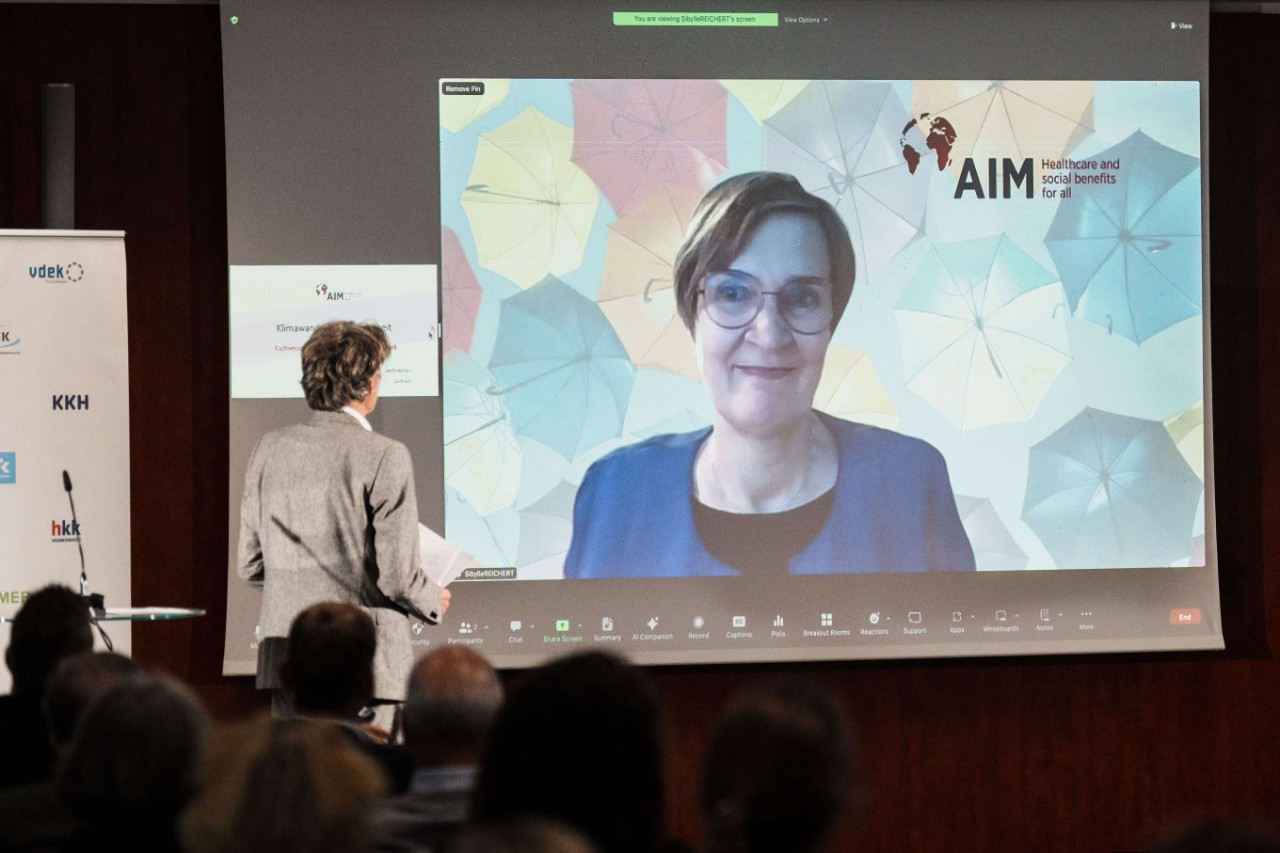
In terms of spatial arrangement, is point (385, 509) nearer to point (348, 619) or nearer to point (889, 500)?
point (348, 619)

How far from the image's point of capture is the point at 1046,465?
4.73 meters

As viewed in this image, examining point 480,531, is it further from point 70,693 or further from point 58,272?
point 70,693

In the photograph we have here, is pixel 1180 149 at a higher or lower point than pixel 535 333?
higher

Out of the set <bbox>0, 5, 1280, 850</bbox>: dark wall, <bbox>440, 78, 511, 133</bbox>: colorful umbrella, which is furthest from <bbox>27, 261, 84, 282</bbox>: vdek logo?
<bbox>440, 78, 511, 133</bbox>: colorful umbrella

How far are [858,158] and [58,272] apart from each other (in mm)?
2645

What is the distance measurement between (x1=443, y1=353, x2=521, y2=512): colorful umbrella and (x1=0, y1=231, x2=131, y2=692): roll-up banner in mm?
1022

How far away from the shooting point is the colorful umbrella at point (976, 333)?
4.70m

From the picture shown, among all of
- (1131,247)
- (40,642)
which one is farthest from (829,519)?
(40,642)

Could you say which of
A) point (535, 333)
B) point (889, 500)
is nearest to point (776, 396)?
point (889, 500)

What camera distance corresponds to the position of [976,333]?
4.72 metres

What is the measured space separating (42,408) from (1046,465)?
3304 millimetres

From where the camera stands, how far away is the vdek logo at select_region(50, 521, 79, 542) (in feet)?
14.1

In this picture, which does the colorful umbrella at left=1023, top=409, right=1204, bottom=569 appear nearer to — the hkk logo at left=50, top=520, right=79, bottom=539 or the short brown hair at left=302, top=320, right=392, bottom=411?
the short brown hair at left=302, top=320, right=392, bottom=411

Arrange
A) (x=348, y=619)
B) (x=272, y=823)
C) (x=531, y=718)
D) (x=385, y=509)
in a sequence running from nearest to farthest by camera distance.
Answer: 1. (x=272, y=823)
2. (x=531, y=718)
3. (x=348, y=619)
4. (x=385, y=509)
